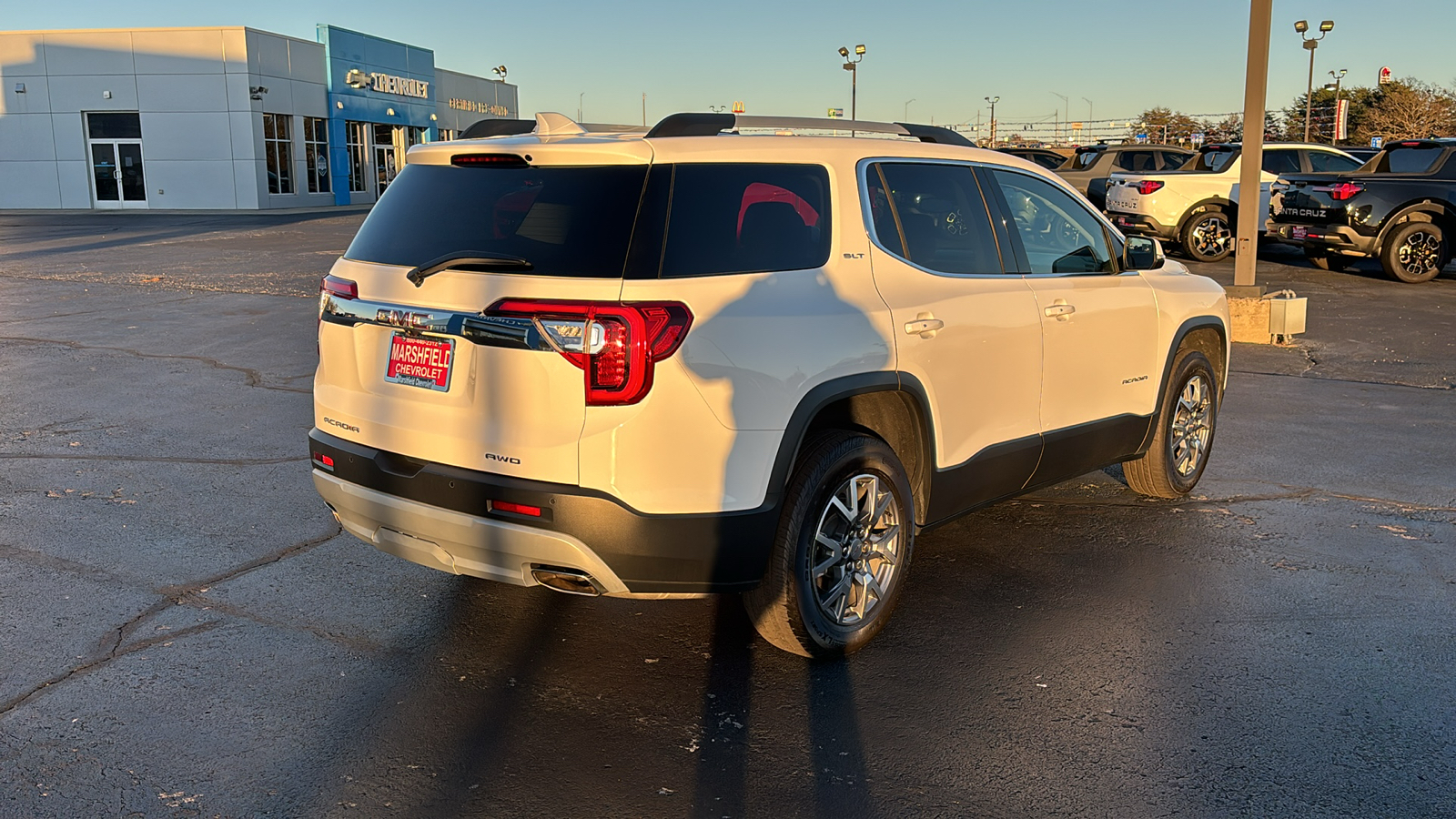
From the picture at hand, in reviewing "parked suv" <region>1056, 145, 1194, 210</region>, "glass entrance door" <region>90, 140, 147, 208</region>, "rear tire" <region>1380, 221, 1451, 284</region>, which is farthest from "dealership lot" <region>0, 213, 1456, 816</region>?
"glass entrance door" <region>90, 140, 147, 208</region>

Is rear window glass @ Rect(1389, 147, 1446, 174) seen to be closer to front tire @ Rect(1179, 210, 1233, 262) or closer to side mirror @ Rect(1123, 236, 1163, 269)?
front tire @ Rect(1179, 210, 1233, 262)

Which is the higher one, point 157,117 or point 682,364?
point 157,117

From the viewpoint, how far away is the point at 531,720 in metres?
3.81

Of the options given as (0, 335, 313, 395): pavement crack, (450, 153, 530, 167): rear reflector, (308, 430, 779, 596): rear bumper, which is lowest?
(0, 335, 313, 395): pavement crack

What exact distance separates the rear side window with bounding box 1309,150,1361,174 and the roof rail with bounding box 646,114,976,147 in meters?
18.5

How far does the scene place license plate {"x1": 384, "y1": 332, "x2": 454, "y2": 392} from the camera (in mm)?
→ 3879

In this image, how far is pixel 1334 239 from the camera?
53.8ft

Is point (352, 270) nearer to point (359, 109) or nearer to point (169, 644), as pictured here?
point (169, 644)

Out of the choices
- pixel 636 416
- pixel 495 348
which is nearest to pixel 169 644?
pixel 495 348

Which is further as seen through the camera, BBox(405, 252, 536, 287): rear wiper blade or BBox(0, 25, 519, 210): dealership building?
BBox(0, 25, 519, 210): dealership building

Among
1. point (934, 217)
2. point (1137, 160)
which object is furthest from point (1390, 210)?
point (934, 217)

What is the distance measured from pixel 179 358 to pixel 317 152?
141ft

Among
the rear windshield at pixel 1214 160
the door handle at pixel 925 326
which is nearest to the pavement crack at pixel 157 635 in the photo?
the door handle at pixel 925 326

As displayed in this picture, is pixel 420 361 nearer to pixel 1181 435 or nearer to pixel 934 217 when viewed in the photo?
pixel 934 217
